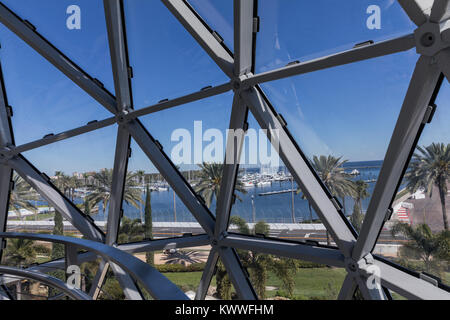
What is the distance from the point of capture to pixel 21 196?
12.1 meters

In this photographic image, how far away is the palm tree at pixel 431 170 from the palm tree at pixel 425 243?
0.24 m

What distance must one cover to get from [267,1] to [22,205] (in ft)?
39.7

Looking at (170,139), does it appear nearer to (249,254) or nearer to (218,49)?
(218,49)

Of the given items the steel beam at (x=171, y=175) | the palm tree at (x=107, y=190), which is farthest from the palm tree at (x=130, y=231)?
the steel beam at (x=171, y=175)

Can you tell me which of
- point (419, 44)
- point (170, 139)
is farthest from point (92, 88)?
point (419, 44)

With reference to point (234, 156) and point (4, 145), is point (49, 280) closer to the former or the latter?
point (234, 156)

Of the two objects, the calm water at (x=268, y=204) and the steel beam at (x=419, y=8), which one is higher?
the steel beam at (x=419, y=8)

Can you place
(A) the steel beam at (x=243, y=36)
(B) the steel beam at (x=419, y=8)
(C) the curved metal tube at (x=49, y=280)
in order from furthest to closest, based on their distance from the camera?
(A) the steel beam at (x=243, y=36)
(B) the steel beam at (x=419, y=8)
(C) the curved metal tube at (x=49, y=280)

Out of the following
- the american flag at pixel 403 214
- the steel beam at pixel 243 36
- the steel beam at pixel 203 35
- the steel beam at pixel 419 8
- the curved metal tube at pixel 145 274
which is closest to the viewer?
the curved metal tube at pixel 145 274

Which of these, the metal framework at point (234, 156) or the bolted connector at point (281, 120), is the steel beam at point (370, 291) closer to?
the metal framework at point (234, 156)

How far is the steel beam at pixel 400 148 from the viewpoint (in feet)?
12.6

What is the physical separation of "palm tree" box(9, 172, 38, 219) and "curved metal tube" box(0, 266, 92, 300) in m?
9.14

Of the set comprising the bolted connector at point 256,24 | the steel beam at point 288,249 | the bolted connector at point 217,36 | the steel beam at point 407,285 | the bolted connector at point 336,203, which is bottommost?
the steel beam at point 407,285

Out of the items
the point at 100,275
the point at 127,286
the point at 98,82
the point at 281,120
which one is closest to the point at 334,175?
the point at 281,120
